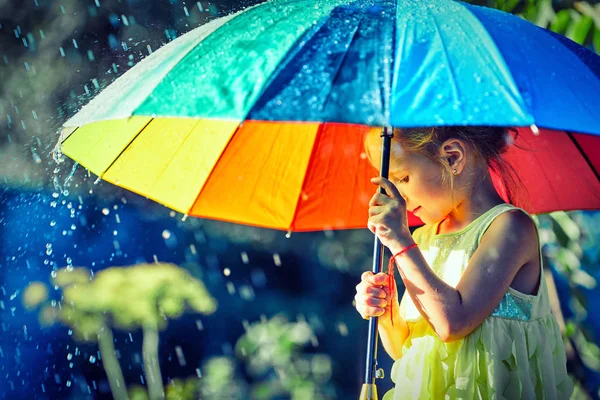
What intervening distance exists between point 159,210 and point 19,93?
133 centimetres

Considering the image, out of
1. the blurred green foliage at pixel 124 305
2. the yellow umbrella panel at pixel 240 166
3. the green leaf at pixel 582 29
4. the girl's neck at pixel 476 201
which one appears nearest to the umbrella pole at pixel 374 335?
the girl's neck at pixel 476 201

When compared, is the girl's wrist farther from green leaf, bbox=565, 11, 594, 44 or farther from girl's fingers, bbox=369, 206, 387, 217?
green leaf, bbox=565, 11, 594, 44

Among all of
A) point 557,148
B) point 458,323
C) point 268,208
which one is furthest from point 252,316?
point 458,323

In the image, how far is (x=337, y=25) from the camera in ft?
4.74

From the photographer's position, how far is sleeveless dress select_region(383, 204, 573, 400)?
5.64ft

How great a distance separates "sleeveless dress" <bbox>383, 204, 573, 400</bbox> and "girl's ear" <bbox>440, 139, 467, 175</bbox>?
0.14 meters

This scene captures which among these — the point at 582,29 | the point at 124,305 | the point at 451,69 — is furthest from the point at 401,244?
the point at 124,305

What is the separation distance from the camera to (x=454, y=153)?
5.94 feet

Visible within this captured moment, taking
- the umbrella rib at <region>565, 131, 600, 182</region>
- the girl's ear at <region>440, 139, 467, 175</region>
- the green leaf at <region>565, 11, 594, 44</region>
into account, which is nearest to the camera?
the girl's ear at <region>440, 139, 467, 175</region>

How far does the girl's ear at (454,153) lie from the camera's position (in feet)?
5.90

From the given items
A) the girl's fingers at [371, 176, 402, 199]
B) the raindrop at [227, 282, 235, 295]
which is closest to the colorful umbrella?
the girl's fingers at [371, 176, 402, 199]

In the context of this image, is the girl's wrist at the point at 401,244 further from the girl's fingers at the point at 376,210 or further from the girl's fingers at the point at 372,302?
the girl's fingers at the point at 372,302

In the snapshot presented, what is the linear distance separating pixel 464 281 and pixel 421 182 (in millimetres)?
291

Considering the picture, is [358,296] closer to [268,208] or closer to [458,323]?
[458,323]
